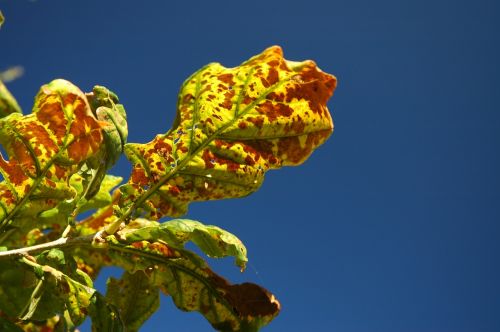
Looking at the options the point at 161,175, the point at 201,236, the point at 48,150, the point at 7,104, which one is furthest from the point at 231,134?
the point at 7,104

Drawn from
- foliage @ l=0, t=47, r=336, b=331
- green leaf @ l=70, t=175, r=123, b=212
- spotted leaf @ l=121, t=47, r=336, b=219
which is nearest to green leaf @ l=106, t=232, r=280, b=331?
foliage @ l=0, t=47, r=336, b=331

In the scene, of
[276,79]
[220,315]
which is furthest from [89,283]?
[276,79]

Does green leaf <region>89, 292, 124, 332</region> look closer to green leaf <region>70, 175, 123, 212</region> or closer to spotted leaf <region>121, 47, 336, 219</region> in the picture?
spotted leaf <region>121, 47, 336, 219</region>

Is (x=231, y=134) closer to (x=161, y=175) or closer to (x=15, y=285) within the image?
(x=161, y=175)

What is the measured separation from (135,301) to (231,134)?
1.14 m

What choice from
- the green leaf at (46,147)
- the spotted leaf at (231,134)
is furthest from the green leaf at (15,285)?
the spotted leaf at (231,134)

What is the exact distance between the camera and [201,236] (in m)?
1.79

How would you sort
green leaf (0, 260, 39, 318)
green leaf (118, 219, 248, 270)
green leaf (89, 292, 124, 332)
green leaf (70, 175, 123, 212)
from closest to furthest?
green leaf (118, 219, 248, 270), green leaf (89, 292, 124, 332), green leaf (0, 260, 39, 318), green leaf (70, 175, 123, 212)

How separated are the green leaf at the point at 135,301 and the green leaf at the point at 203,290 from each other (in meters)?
0.39

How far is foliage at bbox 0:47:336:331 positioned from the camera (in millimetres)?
1828

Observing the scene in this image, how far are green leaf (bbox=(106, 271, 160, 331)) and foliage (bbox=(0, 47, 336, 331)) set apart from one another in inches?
16.7

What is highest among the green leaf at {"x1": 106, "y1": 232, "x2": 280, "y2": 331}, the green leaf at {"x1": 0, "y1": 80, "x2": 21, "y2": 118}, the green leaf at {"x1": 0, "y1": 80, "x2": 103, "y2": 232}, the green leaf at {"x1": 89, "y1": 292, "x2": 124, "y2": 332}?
the green leaf at {"x1": 0, "y1": 80, "x2": 21, "y2": 118}

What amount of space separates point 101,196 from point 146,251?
2.17 feet

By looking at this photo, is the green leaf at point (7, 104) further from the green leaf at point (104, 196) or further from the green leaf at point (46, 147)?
the green leaf at point (104, 196)
